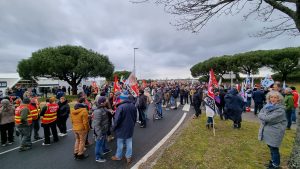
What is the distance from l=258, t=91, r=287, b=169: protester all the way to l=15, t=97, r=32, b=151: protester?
6.91 m

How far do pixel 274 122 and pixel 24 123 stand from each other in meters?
7.27

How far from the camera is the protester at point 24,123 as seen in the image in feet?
23.1

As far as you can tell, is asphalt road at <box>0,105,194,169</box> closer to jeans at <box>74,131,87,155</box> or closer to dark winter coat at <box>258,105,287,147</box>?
jeans at <box>74,131,87,155</box>

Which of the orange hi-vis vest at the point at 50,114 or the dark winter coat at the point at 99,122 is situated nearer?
the dark winter coat at the point at 99,122

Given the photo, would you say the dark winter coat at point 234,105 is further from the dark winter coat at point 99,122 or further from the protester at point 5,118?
the protester at point 5,118

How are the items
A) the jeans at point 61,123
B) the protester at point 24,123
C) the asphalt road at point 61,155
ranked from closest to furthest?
the asphalt road at point 61,155, the protester at point 24,123, the jeans at point 61,123

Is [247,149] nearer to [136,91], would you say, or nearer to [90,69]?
[136,91]

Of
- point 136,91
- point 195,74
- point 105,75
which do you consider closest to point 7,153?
point 136,91

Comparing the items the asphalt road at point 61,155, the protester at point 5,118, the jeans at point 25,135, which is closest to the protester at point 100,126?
the asphalt road at point 61,155

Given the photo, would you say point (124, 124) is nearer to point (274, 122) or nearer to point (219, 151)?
point (219, 151)

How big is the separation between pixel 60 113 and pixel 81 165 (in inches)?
142

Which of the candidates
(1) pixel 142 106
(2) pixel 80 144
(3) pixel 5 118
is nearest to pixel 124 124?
(2) pixel 80 144

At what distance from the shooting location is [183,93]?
67.9ft

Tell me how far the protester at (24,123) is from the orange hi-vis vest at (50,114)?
49 centimetres
